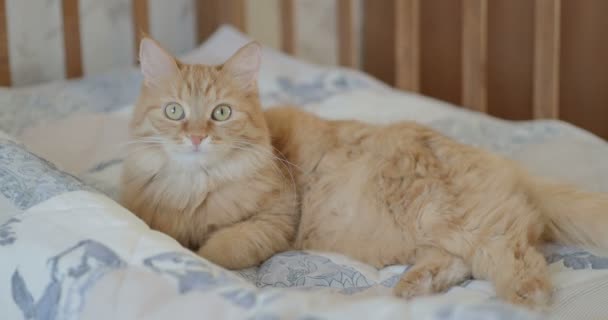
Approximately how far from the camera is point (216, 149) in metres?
1.36

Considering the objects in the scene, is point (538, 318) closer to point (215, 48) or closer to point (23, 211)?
point (23, 211)

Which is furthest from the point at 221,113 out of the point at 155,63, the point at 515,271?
the point at 515,271

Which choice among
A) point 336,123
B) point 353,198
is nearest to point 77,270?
point 353,198

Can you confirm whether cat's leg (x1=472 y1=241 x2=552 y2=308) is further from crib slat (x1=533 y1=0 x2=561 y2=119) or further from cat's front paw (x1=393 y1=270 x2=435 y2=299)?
crib slat (x1=533 y1=0 x2=561 y2=119)

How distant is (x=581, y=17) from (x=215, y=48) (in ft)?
3.77

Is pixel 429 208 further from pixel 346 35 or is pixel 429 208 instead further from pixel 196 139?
pixel 346 35

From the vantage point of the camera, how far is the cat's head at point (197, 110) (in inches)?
53.7

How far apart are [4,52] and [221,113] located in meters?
1.04

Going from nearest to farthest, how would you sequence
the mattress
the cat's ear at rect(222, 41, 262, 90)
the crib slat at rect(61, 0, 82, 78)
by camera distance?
the mattress < the cat's ear at rect(222, 41, 262, 90) < the crib slat at rect(61, 0, 82, 78)

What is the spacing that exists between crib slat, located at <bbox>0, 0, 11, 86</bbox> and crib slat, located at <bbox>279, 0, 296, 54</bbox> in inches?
37.8

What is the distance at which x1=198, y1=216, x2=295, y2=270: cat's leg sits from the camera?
1.33m

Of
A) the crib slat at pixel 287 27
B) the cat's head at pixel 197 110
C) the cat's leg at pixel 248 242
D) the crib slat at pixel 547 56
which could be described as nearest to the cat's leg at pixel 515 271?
the cat's leg at pixel 248 242

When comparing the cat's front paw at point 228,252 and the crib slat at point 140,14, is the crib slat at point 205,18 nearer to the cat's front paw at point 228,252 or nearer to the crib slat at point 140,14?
the crib slat at point 140,14

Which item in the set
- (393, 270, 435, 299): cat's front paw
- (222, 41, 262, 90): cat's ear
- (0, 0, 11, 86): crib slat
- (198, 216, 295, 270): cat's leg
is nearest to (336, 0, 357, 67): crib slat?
(0, 0, 11, 86): crib slat
